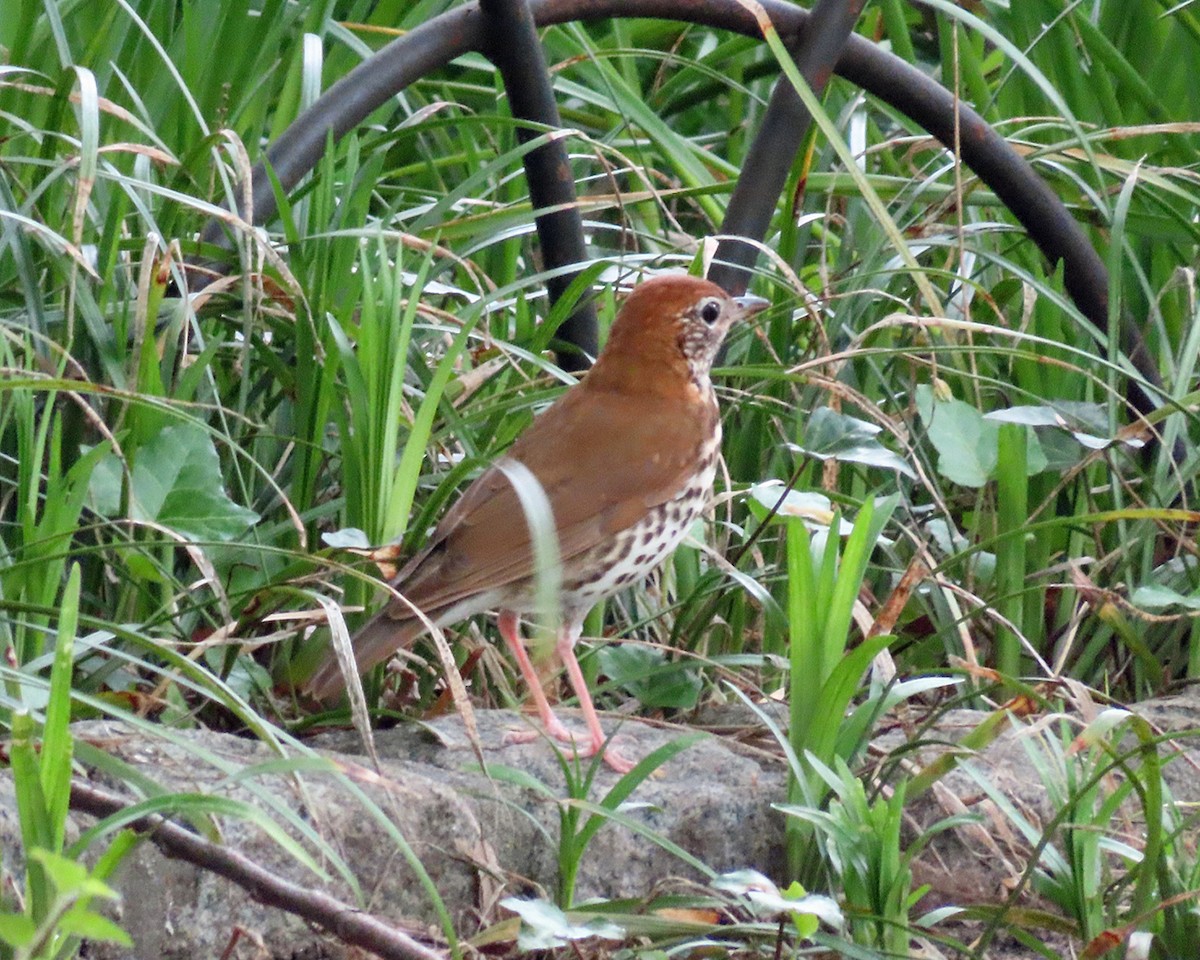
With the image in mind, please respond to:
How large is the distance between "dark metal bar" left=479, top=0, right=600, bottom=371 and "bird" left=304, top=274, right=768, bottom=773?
16 centimetres

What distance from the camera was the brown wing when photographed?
259cm

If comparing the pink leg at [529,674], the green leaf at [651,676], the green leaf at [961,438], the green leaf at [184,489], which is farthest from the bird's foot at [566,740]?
the green leaf at [961,438]

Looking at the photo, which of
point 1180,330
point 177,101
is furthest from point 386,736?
point 1180,330

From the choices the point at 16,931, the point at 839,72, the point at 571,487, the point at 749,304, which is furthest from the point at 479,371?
the point at 16,931

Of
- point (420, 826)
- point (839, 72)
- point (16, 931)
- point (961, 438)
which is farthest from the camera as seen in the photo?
point (839, 72)

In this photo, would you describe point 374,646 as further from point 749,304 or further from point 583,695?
point 749,304

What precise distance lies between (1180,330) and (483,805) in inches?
82.1

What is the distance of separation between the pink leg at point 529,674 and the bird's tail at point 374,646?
25 centimetres

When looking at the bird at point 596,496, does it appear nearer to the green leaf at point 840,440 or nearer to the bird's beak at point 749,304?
the bird's beak at point 749,304

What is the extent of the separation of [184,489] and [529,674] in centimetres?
61

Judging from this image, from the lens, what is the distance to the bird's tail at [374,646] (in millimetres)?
2385

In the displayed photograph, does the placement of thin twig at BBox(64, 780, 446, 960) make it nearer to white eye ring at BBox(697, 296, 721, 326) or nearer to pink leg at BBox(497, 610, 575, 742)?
pink leg at BBox(497, 610, 575, 742)

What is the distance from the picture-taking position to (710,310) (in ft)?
10.0

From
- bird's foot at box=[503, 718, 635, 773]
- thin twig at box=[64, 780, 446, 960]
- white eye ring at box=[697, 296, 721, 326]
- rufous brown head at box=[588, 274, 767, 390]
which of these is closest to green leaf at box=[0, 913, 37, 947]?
thin twig at box=[64, 780, 446, 960]
